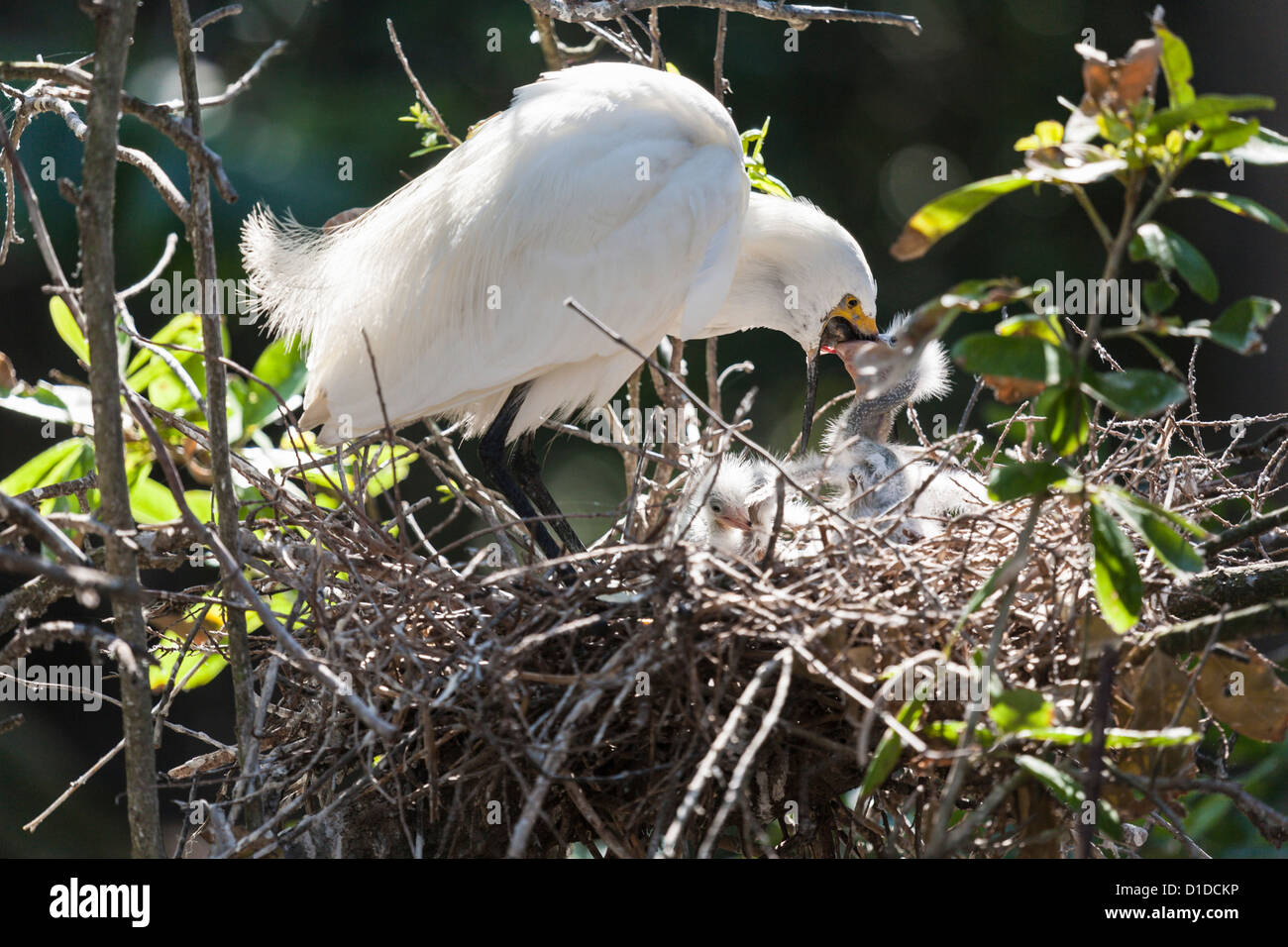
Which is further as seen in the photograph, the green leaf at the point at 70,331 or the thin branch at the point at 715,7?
the green leaf at the point at 70,331

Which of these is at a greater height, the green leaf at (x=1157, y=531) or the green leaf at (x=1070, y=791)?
the green leaf at (x=1157, y=531)

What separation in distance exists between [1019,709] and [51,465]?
171cm

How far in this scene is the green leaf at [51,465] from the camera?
2020 mm

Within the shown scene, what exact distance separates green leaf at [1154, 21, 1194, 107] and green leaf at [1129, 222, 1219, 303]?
0.11 m

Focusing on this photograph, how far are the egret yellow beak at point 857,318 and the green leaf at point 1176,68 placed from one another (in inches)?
51.0

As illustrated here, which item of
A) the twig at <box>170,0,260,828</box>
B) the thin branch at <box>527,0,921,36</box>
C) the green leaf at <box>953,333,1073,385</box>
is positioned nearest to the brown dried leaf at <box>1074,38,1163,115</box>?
the green leaf at <box>953,333,1073,385</box>

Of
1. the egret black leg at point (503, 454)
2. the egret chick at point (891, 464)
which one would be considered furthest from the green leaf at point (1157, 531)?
the egret black leg at point (503, 454)

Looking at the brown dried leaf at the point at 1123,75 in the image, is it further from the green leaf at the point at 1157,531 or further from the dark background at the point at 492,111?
the dark background at the point at 492,111

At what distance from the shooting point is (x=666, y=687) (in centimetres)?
136

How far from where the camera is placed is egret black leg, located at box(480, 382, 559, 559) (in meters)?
2.31

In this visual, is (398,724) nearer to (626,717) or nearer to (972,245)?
(626,717)

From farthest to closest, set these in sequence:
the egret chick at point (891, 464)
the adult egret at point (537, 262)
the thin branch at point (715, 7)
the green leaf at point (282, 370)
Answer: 1. the green leaf at point (282, 370)
2. the adult egret at point (537, 262)
3. the egret chick at point (891, 464)
4. the thin branch at point (715, 7)

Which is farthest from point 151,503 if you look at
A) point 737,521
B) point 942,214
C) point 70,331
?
point 942,214

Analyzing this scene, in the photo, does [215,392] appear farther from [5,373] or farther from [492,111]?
[492,111]
